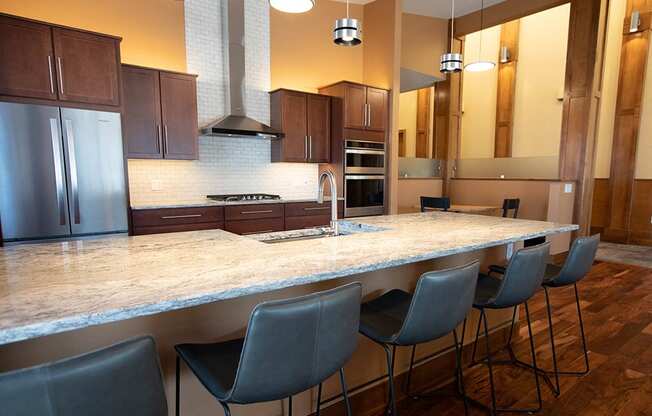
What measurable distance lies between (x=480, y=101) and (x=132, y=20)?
7.16 meters

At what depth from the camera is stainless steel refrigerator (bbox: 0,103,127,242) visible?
2.81 m

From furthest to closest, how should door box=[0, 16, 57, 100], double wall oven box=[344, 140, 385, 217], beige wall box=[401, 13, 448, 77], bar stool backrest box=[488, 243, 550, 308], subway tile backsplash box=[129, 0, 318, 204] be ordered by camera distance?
beige wall box=[401, 13, 448, 77] < double wall oven box=[344, 140, 385, 217] < subway tile backsplash box=[129, 0, 318, 204] < door box=[0, 16, 57, 100] < bar stool backrest box=[488, 243, 550, 308]

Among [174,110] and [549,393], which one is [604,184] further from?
[174,110]

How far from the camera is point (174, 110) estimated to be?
152 inches

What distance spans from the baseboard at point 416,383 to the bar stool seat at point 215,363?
2.64 feet

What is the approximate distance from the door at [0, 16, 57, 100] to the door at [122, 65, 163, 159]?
2.20 ft

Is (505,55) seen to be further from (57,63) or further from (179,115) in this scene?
(57,63)

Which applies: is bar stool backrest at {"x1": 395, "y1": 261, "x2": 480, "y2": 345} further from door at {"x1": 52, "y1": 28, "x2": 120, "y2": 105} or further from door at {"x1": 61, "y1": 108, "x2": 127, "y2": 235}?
door at {"x1": 52, "y1": 28, "x2": 120, "y2": 105}

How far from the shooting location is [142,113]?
3.67 meters

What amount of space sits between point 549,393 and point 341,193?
3.21 m

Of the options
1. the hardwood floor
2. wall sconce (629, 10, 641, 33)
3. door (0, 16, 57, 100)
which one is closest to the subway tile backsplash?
door (0, 16, 57, 100)

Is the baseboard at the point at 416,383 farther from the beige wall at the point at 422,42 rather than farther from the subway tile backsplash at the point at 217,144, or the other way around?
the beige wall at the point at 422,42

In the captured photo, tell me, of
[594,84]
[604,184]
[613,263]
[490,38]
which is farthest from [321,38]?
[604,184]

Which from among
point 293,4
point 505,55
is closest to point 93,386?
point 293,4
